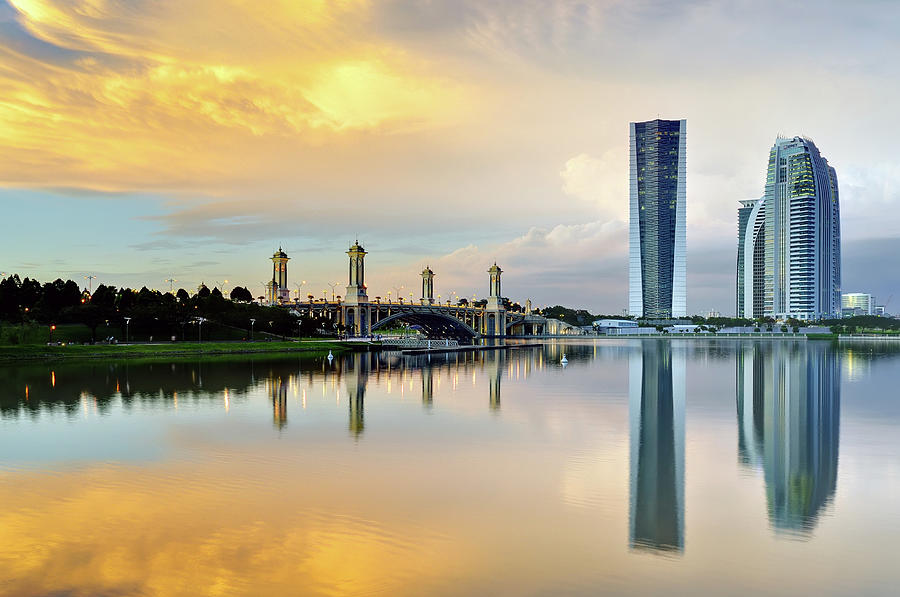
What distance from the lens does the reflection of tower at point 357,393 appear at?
28.4 m

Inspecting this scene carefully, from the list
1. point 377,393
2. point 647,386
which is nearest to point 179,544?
point 377,393

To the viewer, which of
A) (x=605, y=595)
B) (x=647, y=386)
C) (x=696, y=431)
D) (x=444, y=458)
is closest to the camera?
(x=605, y=595)

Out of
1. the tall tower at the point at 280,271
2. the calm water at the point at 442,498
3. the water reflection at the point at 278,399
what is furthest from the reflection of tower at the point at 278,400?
the tall tower at the point at 280,271

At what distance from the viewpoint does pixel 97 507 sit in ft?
49.8

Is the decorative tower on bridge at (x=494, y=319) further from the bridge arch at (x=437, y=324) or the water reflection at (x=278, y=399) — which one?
the water reflection at (x=278, y=399)

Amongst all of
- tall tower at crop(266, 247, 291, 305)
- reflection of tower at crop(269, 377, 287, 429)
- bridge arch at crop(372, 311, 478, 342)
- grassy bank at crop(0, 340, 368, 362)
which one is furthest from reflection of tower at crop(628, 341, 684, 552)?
tall tower at crop(266, 247, 291, 305)

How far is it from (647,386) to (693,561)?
37.5m

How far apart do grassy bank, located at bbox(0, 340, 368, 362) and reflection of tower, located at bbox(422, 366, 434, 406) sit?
27510mm

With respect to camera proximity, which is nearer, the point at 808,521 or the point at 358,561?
the point at 358,561

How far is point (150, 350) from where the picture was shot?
239ft

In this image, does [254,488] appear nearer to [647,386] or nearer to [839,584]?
[839,584]

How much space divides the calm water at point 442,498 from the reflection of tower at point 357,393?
386mm

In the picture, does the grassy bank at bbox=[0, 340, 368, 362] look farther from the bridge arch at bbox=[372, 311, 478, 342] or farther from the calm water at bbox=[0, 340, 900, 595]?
the bridge arch at bbox=[372, 311, 478, 342]

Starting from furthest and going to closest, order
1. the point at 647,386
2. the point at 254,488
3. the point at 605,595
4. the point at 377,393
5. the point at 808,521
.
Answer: the point at 647,386
the point at 377,393
the point at 254,488
the point at 808,521
the point at 605,595
